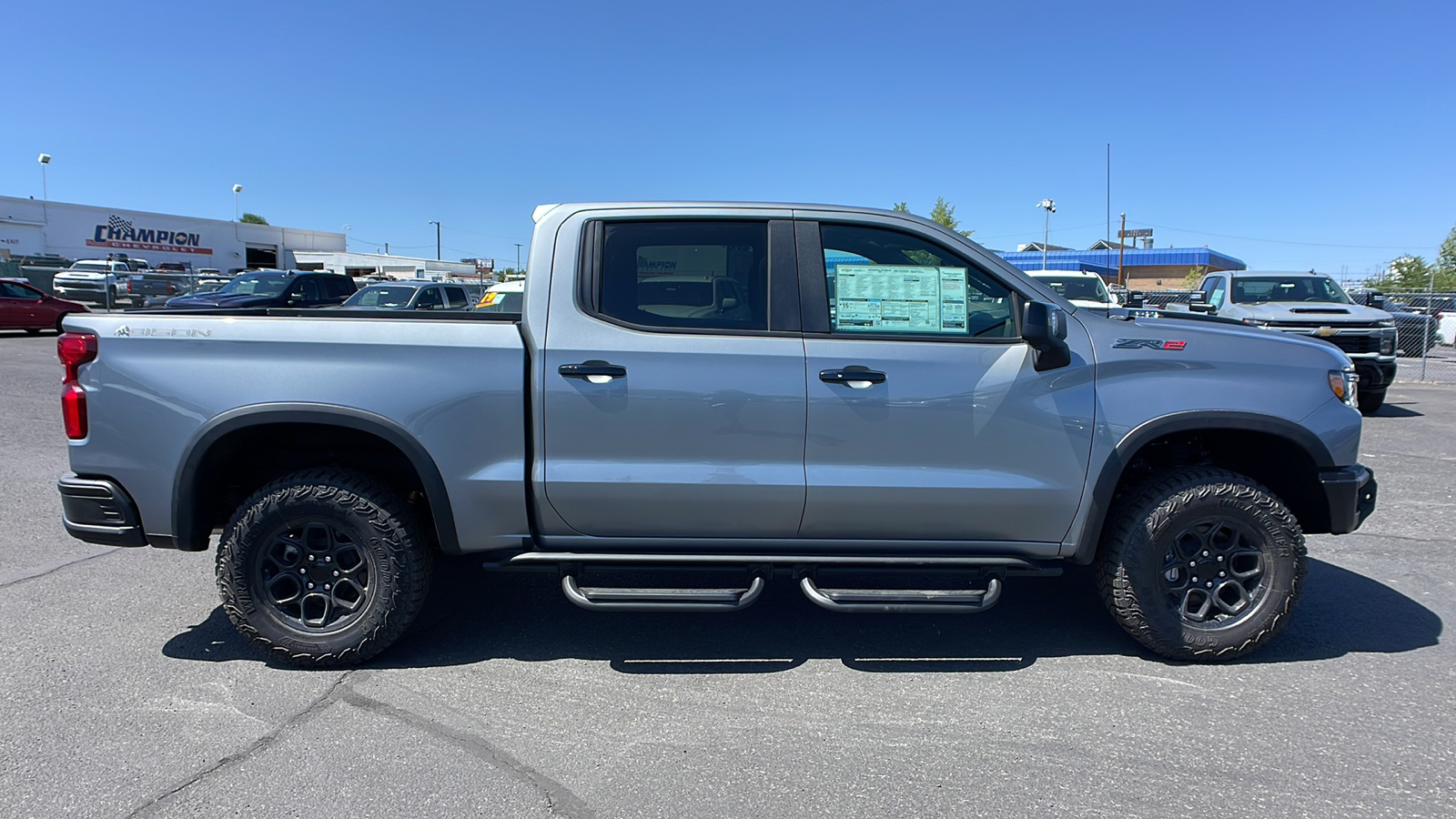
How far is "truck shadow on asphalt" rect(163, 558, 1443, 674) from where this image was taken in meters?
4.01

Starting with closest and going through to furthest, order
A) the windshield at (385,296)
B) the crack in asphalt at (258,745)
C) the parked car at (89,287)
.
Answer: the crack in asphalt at (258,745), the windshield at (385,296), the parked car at (89,287)

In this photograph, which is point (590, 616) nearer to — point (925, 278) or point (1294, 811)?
point (925, 278)

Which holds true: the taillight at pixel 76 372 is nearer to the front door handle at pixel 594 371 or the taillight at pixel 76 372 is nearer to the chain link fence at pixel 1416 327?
the front door handle at pixel 594 371

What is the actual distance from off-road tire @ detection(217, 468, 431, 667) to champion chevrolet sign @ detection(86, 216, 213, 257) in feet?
204

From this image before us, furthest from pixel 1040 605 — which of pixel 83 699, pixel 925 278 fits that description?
pixel 83 699

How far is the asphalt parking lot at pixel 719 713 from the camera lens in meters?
2.92

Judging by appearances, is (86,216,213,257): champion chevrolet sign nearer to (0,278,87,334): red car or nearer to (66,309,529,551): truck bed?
(0,278,87,334): red car

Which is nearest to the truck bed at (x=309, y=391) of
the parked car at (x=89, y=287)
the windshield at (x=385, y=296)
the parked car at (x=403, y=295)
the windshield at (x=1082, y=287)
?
the windshield at (x=1082, y=287)

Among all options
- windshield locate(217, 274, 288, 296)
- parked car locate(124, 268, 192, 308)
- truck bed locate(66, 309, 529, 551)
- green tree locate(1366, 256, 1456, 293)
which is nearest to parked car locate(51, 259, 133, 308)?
parked car locate(124, 268, 192, 308)

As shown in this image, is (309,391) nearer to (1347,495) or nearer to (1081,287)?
(1347,495)

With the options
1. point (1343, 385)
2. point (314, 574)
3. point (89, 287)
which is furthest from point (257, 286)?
point (1343, 385)

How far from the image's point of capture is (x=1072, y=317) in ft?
12.8

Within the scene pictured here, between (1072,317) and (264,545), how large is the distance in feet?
11.8

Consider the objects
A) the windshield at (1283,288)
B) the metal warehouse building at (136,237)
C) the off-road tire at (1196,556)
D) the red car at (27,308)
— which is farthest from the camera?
the metal warehouse building at (136,237)
